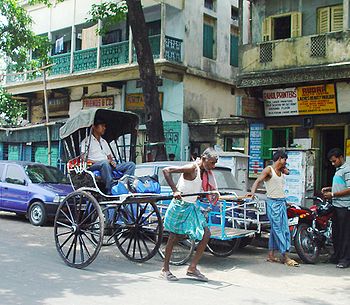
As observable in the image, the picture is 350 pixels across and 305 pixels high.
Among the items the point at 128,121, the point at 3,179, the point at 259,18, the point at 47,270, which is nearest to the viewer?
the point at 47,270

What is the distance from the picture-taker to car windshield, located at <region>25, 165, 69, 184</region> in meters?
13.5

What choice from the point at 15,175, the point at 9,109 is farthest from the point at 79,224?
the point at 9,109

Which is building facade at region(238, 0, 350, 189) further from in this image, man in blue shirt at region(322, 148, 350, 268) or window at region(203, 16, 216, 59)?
man in blue shirt at region(322, 148, 350, 268)

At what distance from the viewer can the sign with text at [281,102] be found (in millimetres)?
16312

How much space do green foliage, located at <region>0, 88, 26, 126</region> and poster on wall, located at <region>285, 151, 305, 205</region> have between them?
55.6 feet

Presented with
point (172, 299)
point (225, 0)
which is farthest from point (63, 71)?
point (172, 299)

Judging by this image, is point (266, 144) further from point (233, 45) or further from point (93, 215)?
point (93, 215)

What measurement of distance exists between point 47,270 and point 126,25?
54.1 feet

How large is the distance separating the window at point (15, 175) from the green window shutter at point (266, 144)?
7963 mm

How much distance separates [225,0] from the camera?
73.3ft

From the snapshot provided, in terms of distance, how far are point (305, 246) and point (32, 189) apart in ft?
23.8

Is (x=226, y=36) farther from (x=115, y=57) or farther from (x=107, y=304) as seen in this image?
(x=107, y=304)

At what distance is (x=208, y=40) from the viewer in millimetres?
21469

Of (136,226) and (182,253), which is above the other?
(136,226)
